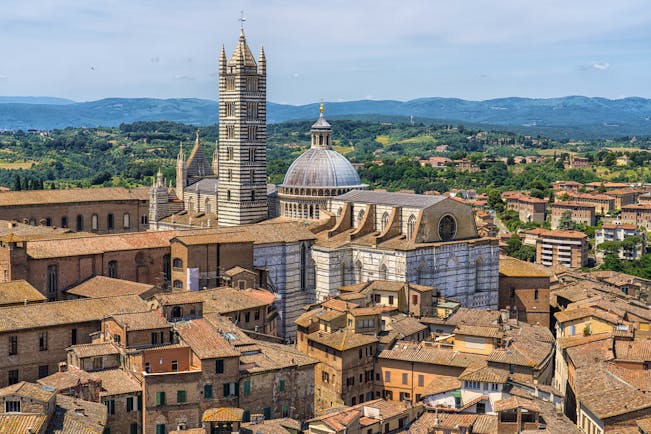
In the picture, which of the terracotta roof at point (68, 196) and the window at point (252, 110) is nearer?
the window at point (252, 110)

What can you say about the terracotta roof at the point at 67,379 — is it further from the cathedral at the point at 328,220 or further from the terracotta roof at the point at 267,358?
the cathedral at the point at 328,220

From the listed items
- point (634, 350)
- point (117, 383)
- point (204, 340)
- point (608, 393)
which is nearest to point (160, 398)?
point (117, 383)

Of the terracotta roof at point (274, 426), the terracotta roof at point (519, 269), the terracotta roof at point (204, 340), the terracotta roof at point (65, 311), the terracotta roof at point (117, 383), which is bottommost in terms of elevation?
the terracotta roof at point (274, 426)

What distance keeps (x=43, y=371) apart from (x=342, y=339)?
36.3 feet

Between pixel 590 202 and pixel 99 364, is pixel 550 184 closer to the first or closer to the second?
pixel 590 202

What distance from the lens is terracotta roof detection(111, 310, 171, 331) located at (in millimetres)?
34406

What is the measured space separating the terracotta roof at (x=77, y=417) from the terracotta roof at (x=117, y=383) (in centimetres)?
86

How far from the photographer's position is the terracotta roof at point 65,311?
1387 inches

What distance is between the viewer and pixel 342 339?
1515 inches

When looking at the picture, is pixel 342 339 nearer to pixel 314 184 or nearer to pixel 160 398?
pixel 160 398

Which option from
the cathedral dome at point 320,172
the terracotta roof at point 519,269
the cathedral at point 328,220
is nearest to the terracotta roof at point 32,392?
the cathedral at point 328,220

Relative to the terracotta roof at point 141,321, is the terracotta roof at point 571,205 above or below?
below

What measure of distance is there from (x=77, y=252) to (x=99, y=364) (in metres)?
10.5

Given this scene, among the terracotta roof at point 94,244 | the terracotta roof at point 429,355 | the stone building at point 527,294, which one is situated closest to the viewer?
the terracotta roof at point 429,355
